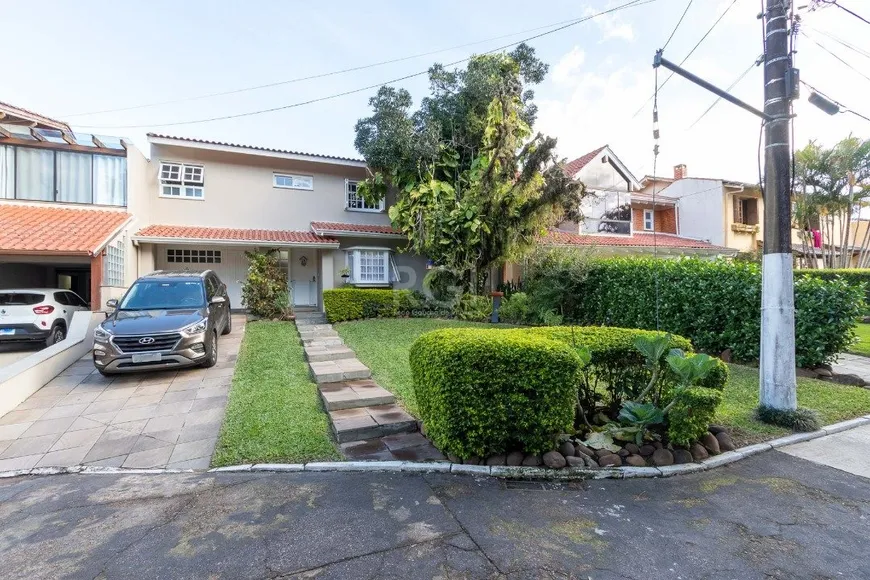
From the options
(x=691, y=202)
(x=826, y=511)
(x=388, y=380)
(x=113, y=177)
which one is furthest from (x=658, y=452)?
(x=691, y=202)

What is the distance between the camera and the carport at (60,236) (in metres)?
9.61

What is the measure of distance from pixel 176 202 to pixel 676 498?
16012 millimetres

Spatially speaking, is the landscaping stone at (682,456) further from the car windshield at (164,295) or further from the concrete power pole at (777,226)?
the car windshield at (164,295)

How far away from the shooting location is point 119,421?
18.2 ft

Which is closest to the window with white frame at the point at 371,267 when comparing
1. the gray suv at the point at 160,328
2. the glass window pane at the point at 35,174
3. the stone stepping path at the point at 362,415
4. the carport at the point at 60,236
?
the gray suv at the point at 160,328

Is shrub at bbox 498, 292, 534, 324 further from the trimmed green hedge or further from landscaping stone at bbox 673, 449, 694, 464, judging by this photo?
landscaping stone at bbox 673, 449, 694, 464

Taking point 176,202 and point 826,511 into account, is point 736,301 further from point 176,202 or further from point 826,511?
point 176,202

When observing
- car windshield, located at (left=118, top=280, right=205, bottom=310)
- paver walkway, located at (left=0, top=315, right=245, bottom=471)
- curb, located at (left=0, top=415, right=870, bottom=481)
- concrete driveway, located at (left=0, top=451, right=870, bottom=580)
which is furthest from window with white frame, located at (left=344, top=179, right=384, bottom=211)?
concrete driveway, located at (left=0, top=451, right=870, bottom=580)

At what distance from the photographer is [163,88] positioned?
39.7 ft

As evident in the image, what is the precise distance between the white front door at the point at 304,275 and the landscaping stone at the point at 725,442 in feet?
45.1

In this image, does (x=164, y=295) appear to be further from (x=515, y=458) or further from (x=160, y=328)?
(x=515, y=458)

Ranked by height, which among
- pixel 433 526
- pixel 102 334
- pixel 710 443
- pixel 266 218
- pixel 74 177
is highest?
pixel 74 177

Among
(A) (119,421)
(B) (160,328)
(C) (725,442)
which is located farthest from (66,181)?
(C) (725,442)

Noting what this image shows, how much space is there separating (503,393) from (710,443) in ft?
8.25
